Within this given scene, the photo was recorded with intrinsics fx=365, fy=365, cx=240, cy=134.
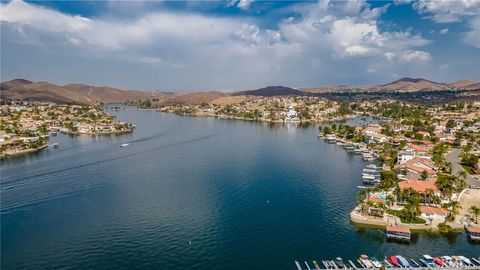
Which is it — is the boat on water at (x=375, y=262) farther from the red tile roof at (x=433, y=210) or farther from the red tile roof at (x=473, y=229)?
the red tile roof at (x=433, y=210)

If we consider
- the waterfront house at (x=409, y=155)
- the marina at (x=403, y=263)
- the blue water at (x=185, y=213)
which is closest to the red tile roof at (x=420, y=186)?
the blue water at (x=185, y=213)

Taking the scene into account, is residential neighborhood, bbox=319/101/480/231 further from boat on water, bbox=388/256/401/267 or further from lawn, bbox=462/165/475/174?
boat on water, bbox=388/256/401/267

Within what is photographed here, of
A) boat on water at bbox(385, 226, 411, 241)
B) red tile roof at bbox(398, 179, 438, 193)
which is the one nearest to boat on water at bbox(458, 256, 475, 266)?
boat on water at bbox(385, 226, 411, 241)

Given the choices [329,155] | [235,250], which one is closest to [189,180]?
[235,250]

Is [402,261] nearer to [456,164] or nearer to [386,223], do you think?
[386,223]

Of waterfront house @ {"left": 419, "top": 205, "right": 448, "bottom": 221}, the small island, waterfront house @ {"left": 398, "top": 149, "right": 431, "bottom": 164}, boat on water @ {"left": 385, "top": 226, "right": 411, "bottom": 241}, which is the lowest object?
boat on water @ {"left": 385, "top": 226, "right": 411, "bottom": 241}

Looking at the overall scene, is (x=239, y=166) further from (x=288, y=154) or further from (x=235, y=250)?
(x=235, y=250)
